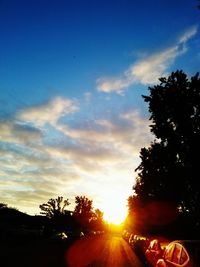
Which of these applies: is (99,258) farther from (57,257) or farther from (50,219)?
(50,219)

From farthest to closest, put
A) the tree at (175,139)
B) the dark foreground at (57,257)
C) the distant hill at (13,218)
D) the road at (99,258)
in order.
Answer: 1. the distant hill at (13,218)
2. the tree at (175,139)
3. the road at (99,258)
4. the dark foreground at (57,257)

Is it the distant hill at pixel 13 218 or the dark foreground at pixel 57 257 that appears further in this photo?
the distant hill at pixel 13 218

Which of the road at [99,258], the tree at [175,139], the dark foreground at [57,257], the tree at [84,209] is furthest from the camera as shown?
the tree at [84,209]

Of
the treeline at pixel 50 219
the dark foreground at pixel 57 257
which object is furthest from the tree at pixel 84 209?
the dark foreground at pixel 57 257

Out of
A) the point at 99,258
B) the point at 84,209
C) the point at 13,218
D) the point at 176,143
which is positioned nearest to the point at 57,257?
the point at 99,258

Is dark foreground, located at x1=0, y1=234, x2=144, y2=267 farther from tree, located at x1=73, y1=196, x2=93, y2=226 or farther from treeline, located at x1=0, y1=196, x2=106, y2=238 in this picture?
tree, located at x1=73, y1=196, x2=93, y2=226

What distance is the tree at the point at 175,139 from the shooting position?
106 ft

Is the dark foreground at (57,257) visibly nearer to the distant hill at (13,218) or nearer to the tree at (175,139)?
the tree at (175,139)

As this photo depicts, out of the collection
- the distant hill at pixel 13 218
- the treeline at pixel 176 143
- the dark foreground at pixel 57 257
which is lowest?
the dark foreground at pixel 57 257

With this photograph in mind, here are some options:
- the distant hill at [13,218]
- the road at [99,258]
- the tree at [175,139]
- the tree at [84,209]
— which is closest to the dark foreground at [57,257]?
the road at [99,258]

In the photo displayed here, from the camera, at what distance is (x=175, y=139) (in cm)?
3434

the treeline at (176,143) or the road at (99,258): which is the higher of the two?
the treeline at (176,143)

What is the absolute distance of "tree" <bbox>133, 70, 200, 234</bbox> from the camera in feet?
106

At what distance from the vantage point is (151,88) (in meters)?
33.1
